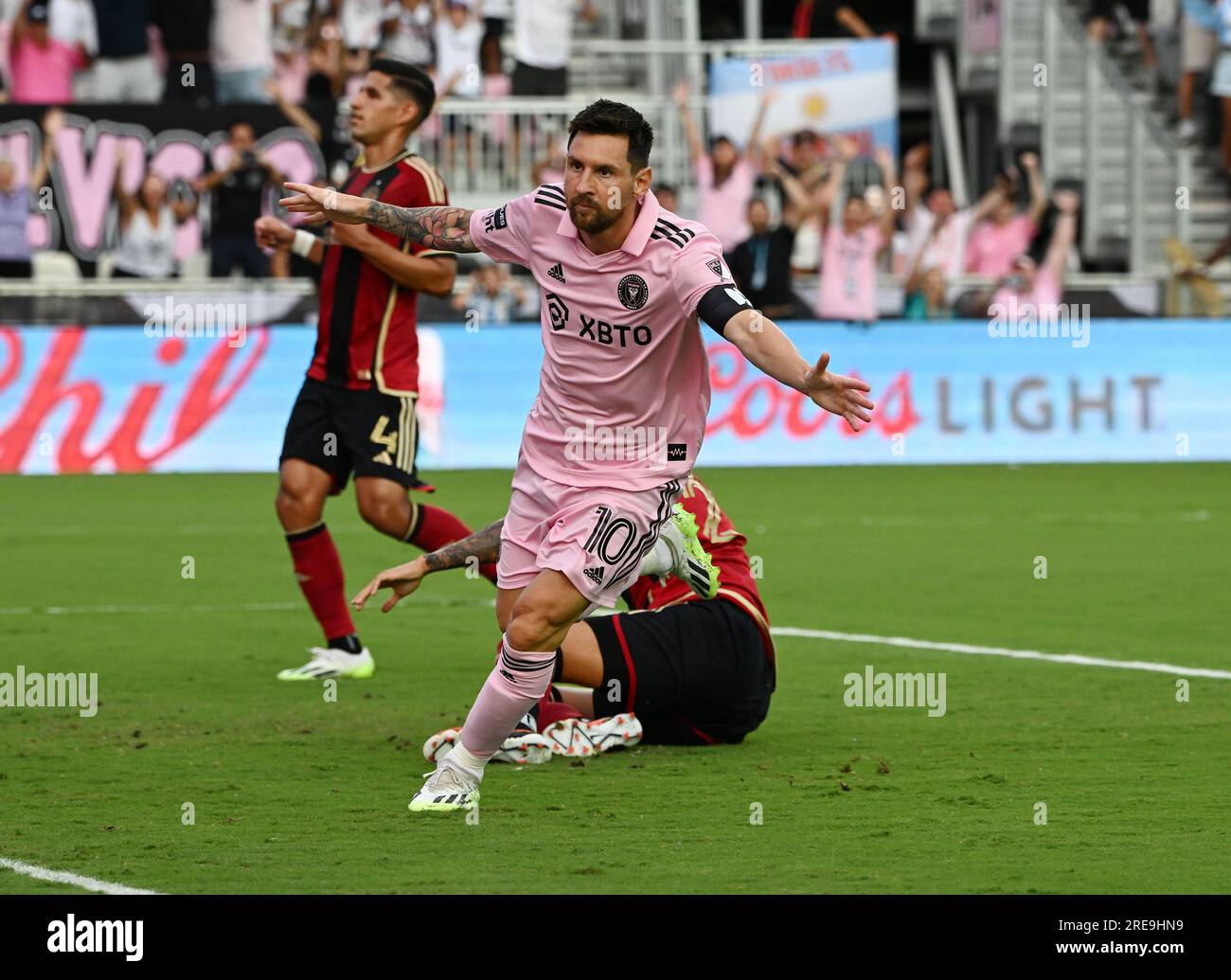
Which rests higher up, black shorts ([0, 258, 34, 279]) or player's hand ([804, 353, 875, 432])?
player's hand ([804, 353, 875, 432])

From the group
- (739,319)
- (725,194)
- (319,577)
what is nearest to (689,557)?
(739,319)

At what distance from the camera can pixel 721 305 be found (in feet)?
22.1

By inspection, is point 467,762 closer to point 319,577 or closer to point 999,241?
point 319,577

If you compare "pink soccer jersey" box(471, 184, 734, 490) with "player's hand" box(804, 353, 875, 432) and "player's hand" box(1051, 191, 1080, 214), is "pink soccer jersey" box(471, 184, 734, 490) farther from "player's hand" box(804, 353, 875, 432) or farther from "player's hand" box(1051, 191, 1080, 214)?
"player's hand" box(1051, 191, 1080, 214)

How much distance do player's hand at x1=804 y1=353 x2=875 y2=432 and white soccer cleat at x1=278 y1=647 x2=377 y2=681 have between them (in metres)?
4.49

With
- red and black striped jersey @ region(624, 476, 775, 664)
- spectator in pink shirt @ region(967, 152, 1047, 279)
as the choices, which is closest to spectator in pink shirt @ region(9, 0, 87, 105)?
spectator in pink shirt @ region(967, 152, 1047, 279)

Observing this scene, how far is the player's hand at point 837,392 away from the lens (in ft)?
20.1

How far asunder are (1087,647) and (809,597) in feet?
7.41

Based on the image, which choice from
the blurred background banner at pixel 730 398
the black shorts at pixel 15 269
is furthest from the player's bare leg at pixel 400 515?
the black shorts at pixel 15 269

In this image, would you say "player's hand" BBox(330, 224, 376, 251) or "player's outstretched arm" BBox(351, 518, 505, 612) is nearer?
"player's outstretched arm" BBox(351, 518, 505, 612)

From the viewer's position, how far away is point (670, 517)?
7828 mm

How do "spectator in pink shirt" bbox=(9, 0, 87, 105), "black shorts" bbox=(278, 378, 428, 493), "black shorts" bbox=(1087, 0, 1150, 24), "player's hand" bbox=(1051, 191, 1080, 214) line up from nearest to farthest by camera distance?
"black shorts" bbox=(278, 378, 428, 493)
"spectator in pink shirt" bbox=(9, 0, 87, 105)
"player's hand" bbox=(1051, 191, 1080, 214)
"black shorts" bbox=(1087, 0, 1150, 24)

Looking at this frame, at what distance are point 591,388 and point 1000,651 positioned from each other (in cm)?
424

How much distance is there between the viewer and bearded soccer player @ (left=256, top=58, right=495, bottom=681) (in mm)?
9984
